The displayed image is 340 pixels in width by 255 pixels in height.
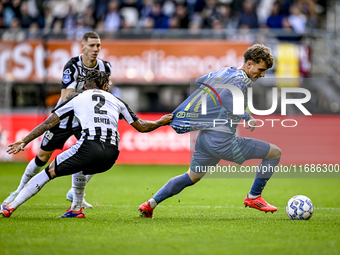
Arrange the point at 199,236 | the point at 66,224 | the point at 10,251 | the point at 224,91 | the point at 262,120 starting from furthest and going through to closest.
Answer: the point at 262,120 → the point at 224,91 → the point at 66,224 → the point at 199,236 → the point at 10,251

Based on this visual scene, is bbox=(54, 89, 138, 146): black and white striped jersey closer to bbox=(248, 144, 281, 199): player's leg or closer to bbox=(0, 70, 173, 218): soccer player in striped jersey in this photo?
bbox=(0, 70, 173, 218): soccer player in striped jersey

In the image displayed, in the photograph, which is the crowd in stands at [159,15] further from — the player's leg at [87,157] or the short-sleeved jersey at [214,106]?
the player's leg at [87,157]

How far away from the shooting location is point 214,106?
5.64 meters

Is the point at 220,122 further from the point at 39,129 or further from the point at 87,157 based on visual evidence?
the point at 39,129

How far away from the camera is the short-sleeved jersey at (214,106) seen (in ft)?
18.1

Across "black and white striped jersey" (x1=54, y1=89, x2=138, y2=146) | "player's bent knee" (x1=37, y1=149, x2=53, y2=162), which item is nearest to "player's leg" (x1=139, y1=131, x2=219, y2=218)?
"black and white striped jersey" (x1=54, y1=89, x2=138, y2=146)

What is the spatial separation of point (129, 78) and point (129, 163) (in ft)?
8.65

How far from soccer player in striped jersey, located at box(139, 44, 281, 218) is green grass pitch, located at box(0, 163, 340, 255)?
0.62 m

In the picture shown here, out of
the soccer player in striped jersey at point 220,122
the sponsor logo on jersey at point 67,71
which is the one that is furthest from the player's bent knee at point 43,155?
the soccer player in striped jersey at point 220,122

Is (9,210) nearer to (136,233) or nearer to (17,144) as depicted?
(17,144)

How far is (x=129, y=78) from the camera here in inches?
590

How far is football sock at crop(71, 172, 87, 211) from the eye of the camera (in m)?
5.76

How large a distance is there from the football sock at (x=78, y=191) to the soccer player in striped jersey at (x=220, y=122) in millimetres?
753

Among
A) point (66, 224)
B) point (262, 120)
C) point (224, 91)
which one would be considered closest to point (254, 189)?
point (224, 91)
